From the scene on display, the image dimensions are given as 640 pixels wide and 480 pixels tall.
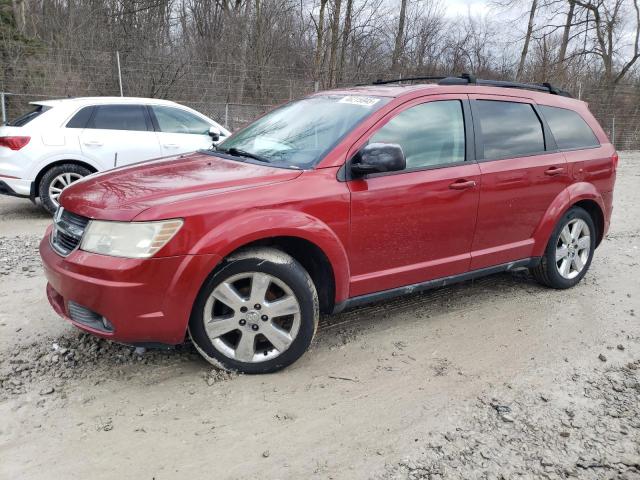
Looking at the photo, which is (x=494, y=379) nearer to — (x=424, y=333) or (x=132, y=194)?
(x=424, y=333)

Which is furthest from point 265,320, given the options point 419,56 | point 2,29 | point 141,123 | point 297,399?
point 419,56

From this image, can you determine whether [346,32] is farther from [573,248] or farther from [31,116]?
[573,248]

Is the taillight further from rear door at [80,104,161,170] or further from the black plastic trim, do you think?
the black plastic trim

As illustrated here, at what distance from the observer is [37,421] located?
109 inches

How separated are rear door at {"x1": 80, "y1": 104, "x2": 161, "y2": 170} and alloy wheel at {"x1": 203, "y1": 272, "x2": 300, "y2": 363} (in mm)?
5172

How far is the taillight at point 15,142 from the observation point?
7004 millimetres

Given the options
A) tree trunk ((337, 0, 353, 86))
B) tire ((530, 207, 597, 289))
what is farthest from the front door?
tree trunk ((337, 0, 353, 86))

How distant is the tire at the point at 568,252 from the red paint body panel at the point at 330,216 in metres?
0.16

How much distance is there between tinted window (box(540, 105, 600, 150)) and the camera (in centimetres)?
466

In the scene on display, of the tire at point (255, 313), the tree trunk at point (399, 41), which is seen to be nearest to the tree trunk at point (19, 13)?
the tree trunk at point (399, 41)

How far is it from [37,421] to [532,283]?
4.16m

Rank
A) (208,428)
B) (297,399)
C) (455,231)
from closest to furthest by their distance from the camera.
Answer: (208,428) → (297,399) → (455,231)

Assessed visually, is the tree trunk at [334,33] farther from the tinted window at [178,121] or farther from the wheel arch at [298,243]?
the wheel arch at [298,243]

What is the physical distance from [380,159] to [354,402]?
1.43m
